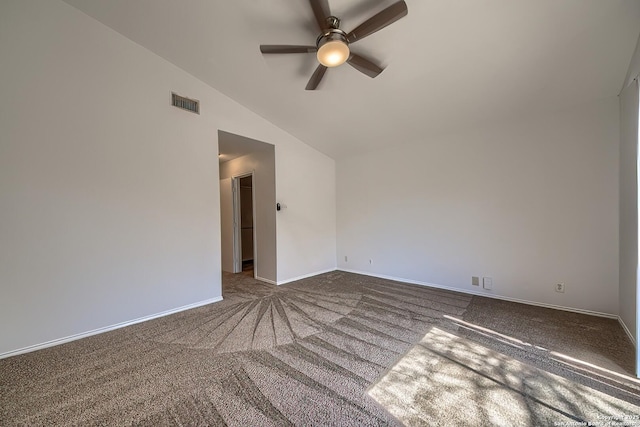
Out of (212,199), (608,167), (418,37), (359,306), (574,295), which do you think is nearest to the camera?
(418,37)

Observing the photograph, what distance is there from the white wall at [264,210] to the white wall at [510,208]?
6.20 feet

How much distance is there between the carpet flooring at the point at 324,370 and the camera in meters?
1.51

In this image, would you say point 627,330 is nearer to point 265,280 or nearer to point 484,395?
point 484,395

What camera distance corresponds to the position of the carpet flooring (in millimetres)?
1510

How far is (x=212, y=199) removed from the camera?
11.7ft

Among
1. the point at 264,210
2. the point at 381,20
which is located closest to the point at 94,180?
the point at 264,210

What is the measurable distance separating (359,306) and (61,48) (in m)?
4.37

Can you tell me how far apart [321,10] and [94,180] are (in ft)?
9.29

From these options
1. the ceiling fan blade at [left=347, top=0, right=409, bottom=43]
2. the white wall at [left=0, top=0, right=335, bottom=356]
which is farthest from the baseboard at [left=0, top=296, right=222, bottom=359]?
the ceiling fan blade at [left=347, top=0, right=409, bottom=43]

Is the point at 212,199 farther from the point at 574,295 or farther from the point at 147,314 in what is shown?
the point at 574,295

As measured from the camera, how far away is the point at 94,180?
8.62 ft

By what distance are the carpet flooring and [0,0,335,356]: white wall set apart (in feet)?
1.46

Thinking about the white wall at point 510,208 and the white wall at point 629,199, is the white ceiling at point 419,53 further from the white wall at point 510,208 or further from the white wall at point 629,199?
the white wall at point 510,208

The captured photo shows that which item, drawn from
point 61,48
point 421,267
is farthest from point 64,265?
point 421,267
